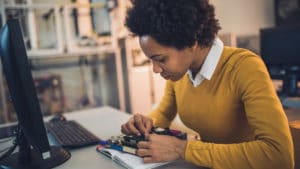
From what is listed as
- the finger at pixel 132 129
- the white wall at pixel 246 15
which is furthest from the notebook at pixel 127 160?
the white wall at pixel 246 15

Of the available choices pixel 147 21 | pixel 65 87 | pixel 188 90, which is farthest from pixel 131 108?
pixel 147 21

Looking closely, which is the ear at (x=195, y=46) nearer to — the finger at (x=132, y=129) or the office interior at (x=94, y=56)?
the finger at (x=132, y=129)

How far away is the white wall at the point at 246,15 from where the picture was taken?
3271 mm

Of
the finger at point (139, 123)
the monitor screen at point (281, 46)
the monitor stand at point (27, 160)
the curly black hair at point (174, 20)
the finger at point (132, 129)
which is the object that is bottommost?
the monitor stand at point (27, 160)

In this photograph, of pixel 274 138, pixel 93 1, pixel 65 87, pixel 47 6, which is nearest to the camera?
pixel 274 138

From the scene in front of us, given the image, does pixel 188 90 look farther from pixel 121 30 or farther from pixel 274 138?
pixel 121 30

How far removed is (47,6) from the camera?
238cm

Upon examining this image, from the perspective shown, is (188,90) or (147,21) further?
(188,90)

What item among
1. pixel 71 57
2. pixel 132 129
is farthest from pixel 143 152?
pixel 71 57

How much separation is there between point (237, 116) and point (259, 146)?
19cm

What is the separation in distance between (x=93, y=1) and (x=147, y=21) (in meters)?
2.01

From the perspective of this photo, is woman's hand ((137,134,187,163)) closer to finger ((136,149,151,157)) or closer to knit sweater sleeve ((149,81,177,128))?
finger ((136,149,151,157))

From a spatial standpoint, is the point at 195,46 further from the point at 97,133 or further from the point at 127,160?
the point at 97,133

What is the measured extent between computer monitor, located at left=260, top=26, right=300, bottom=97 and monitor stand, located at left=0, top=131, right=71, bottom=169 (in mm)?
1651
